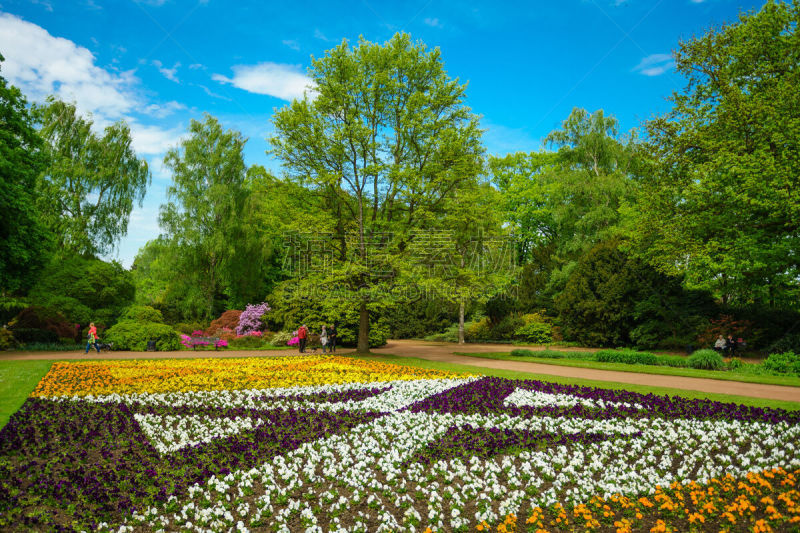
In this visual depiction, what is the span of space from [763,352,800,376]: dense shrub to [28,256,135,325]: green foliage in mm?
29212

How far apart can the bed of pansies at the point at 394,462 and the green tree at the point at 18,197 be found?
40.7 ft

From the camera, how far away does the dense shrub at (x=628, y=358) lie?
1778 centimetres

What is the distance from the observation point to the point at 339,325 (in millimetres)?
23922

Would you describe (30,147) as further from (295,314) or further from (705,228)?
(705,228)

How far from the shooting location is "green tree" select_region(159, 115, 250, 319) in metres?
31.1

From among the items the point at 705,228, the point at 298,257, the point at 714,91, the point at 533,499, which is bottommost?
the point at 533,499

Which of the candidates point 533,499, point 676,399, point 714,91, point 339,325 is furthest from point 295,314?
point 714,91

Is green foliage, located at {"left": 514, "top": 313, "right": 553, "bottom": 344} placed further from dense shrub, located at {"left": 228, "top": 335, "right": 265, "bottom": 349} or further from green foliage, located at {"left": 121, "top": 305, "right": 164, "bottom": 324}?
green foliage, located at {"left": 121, "top": 305, "right": 164, "bottom": 324}

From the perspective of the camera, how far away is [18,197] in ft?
59.9

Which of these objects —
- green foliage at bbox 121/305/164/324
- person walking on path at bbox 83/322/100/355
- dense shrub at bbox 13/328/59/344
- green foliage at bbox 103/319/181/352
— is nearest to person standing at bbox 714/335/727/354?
green foliage at bbox 103/319/181/352

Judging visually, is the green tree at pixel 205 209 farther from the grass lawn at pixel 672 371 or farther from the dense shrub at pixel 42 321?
the grass lawn at pixel 672 371

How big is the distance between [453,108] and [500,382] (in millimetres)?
12948

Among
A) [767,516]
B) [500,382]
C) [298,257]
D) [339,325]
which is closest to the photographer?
[767,516]

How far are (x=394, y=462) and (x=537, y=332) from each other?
23365 mm
